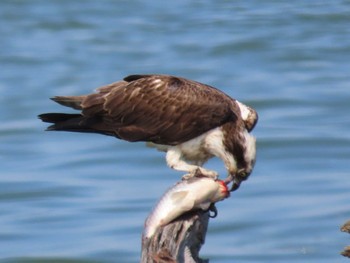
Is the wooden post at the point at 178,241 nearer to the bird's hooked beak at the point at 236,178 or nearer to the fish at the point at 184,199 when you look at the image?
the fish at the point at 184,199

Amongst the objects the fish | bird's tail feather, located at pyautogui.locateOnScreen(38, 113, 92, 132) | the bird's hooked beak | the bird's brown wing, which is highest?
the bird's brown wing

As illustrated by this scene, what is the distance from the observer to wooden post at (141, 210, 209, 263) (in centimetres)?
726

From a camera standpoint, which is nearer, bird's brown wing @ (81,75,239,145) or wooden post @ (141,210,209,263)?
wooden post @ (141,210,209,263)

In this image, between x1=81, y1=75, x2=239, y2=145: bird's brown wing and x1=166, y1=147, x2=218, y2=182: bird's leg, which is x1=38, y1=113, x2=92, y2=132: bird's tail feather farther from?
x1=166, y1=147, x2=218, y2=182: bird's leg

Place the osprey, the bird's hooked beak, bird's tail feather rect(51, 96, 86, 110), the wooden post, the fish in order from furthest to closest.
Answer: bird's tail feather rect(51, 96, 86, 110), the osprey, the bird's hooked beak, the fish, the wooden post

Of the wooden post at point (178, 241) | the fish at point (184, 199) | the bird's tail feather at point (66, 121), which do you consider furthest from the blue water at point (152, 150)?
the wooden post at point (178, 241)

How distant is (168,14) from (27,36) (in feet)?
7.76

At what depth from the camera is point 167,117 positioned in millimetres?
9758

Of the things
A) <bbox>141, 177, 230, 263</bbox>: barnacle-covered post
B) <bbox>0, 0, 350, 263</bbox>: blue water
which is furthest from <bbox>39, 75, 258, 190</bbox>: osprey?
<bbox>0, 0, 350, 263</bbox>: blue water

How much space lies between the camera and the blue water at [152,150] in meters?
13.2

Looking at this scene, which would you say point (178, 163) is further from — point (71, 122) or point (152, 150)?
point (152, 150)

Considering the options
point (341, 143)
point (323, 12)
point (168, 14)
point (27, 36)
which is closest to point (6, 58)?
point (27, 36)

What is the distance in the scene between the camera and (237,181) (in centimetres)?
918

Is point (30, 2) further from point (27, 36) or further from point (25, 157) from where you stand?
point (25, 157)
